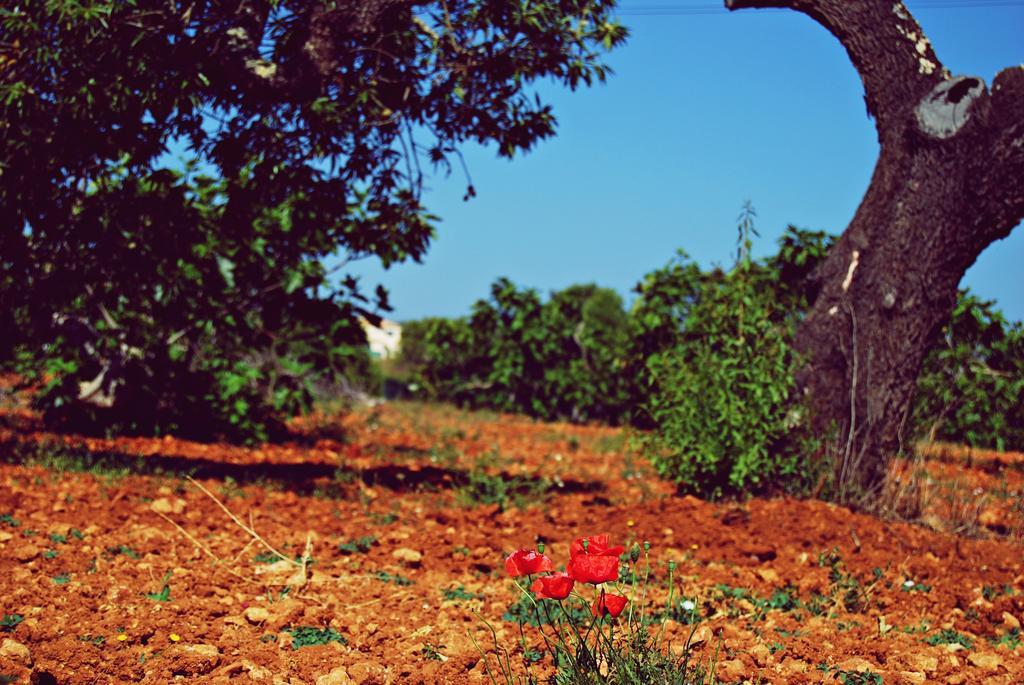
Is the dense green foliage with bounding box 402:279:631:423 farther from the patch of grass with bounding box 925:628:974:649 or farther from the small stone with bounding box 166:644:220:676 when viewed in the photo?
the small stone with bounding box 166:644:220:676

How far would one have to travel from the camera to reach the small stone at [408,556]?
13.3ft

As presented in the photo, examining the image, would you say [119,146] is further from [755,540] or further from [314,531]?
[755,540]

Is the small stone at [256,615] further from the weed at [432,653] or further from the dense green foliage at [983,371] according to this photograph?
the dense green foliage at [983,371]

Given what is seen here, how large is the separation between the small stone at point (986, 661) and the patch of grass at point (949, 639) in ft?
0.63

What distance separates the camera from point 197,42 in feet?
16.5

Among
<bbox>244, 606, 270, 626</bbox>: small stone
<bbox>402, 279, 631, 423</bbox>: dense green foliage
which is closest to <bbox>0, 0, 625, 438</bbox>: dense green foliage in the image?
<bbox>244, 606, 270, 626</bbox>: small stone

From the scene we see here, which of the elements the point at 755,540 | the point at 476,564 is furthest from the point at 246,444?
the point at 755,540

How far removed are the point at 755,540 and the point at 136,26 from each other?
448cm

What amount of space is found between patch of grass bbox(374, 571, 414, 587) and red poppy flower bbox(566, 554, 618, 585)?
1881 millimetres

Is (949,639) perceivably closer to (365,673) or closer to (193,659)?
(365,673)

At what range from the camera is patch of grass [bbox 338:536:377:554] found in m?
4.24

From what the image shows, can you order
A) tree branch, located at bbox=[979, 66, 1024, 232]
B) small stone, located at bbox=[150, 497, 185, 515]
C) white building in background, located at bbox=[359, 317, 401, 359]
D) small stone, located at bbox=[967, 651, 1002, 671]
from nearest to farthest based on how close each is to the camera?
small stone, located at bbox=[967, 651, 1002, 671] < small stone, located at bbox=[150, 497, 185, 515] < tree branch, located at bbox=[979, 66, 1024, 232] < white building in background, located at bbox=[359, 317, 401, 359]

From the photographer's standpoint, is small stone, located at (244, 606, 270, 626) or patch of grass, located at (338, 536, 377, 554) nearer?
small stone, located at (244, 606, 270, 626)

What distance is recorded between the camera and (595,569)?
2.00 m
